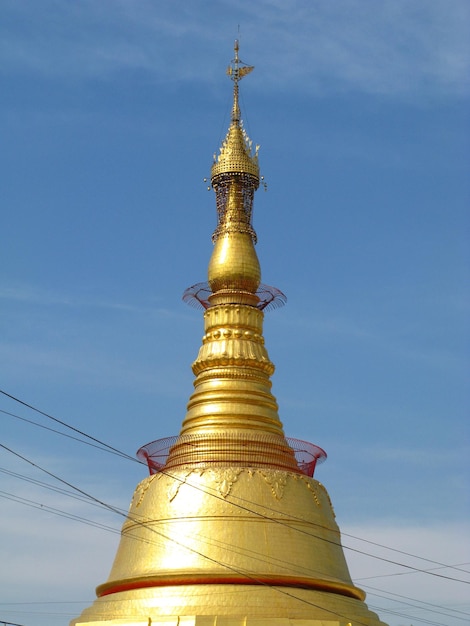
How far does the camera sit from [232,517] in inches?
1236

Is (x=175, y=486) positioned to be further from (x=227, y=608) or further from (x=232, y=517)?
(x=227, y=608)

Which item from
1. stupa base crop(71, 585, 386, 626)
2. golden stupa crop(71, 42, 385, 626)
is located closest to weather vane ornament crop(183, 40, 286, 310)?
golden stupa crop(71, 42, 385, 626)

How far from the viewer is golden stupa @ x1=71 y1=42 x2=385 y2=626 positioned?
29.9 m

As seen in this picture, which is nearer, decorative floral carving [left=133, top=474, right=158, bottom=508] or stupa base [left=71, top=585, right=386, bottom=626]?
stupa base [left=71, top=585, right=386, bottom=626]

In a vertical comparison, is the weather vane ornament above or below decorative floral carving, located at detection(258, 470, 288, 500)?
above

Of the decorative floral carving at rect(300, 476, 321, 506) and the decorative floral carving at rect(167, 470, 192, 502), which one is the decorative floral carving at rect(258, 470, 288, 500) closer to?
the decorative floral carving at rect(300, 476, 321, 506)

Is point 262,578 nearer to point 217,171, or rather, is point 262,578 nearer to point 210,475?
point 210,475

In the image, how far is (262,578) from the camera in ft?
98.4

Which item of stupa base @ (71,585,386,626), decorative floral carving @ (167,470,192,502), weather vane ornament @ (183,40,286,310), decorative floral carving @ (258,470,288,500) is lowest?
stupa base @ (71,585,386,626)

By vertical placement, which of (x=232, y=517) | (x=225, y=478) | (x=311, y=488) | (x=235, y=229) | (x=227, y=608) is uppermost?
(x=235, y=229)

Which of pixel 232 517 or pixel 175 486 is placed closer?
pixel 232 517

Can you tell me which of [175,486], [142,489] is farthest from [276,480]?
[142,489]

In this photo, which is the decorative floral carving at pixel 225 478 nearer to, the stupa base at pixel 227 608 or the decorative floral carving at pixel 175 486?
the decorative floral carving at pixel 175 486

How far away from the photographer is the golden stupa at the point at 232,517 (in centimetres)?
2989
